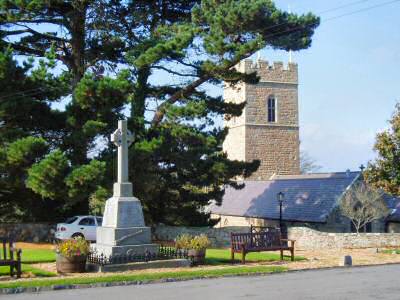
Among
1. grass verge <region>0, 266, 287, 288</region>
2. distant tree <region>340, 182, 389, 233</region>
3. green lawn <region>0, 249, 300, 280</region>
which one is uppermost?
distant tree <region>340, 182, 389, 233</region>

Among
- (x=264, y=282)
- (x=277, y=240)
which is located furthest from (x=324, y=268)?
(x=264, y=282)

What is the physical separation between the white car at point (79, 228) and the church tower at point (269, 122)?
28.8 meters

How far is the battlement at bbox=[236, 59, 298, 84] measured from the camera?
2096 inches

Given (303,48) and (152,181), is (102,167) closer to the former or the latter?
(152,181)

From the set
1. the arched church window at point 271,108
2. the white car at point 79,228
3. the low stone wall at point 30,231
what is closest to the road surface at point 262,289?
the white car at point 79,228

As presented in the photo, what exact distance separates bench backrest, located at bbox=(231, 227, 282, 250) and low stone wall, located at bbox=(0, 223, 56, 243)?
11227mm

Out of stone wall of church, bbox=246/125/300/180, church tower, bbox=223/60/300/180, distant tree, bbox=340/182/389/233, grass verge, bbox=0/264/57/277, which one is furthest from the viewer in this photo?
church tower, bbox=223/60/300/180

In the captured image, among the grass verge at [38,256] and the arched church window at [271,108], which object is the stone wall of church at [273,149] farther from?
the grass verge at [38,256]

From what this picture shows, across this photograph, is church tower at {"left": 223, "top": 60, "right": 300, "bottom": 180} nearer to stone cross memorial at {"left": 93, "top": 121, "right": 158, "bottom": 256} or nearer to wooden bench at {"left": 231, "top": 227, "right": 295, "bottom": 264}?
wooden bench at {"left": 231, "top": 227, "right": 295, "bottom": 264}

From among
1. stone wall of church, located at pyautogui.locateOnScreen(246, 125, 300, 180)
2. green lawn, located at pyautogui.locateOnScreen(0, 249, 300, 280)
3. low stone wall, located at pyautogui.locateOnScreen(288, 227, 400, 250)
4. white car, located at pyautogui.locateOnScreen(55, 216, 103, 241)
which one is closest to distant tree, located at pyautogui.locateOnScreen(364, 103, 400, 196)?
low stone wall, located at pyautogui.locateOnScreen(288, 227, 400, 250)

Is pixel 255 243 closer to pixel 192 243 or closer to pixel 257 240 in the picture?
pixel 257 240

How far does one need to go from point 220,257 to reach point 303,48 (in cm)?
1137

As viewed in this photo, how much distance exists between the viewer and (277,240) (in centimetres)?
1833

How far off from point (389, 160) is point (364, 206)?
13.9 feet
